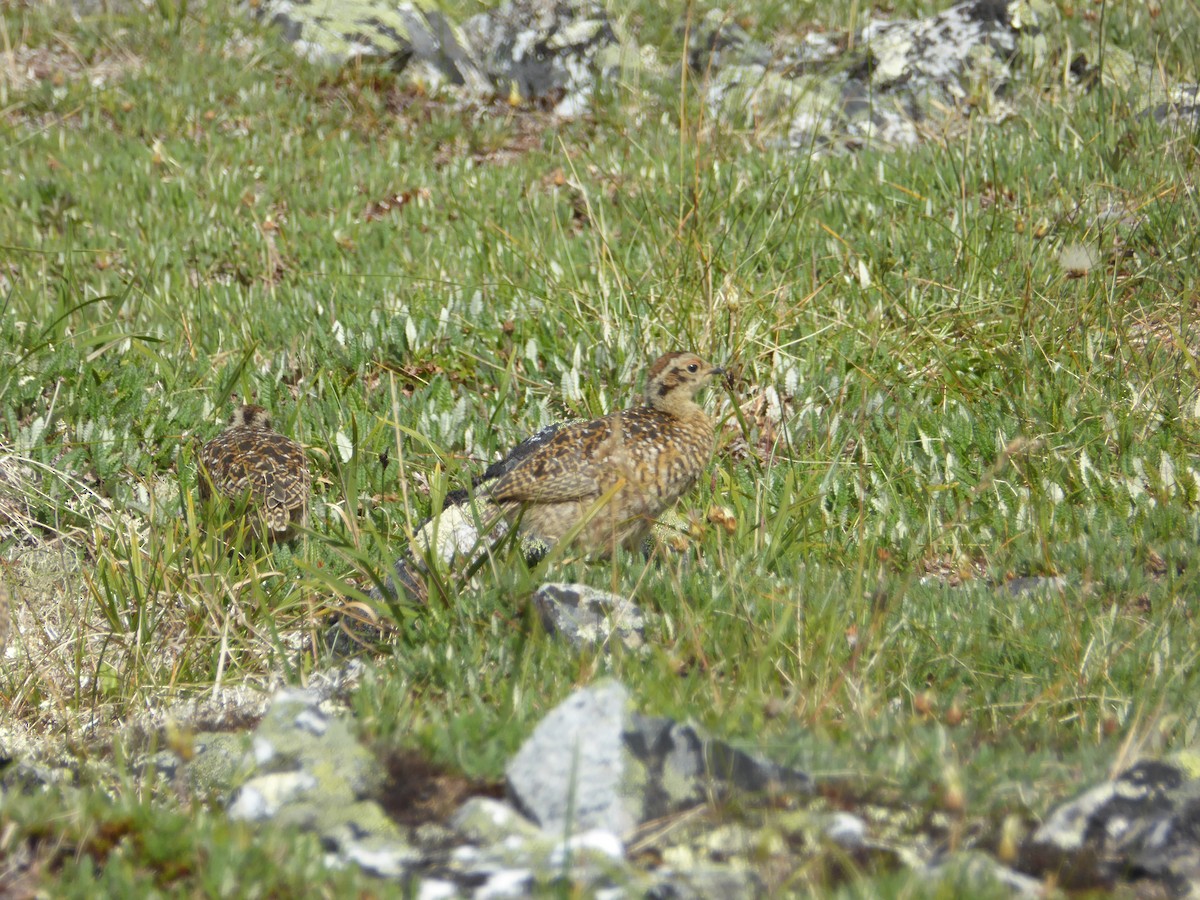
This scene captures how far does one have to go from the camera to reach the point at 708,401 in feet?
23.7

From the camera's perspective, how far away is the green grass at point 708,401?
3.89m

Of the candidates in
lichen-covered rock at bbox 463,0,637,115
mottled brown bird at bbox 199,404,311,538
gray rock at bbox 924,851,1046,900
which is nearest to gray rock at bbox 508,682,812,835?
gray rock at bbox 924,851,1046,900

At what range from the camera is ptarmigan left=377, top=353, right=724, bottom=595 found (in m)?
5.83

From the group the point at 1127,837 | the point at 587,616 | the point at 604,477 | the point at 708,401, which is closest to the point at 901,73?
the point at 708,401

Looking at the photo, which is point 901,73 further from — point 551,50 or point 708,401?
point 708,401

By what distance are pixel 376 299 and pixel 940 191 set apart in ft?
14.1

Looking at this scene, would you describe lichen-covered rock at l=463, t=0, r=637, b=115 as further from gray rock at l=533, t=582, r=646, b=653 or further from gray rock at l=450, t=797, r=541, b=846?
gray rock at l=450, t=797, r=541, b=846

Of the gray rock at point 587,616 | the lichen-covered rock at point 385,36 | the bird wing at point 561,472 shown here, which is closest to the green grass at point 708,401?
the gray rock at point 587,616

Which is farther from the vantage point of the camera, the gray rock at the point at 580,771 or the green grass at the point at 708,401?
the green grass at the point at 708,401

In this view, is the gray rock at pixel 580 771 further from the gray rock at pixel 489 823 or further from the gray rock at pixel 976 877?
the gray rock at pixel 976 877

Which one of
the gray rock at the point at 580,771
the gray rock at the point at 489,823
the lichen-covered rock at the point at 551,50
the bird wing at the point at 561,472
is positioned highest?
the lichen-covered rock at the point at 551,50

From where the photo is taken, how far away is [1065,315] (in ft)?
23.4

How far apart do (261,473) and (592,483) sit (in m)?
1.70

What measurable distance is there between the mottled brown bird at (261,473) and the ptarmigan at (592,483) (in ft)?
2.28
